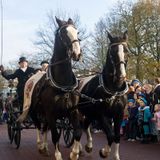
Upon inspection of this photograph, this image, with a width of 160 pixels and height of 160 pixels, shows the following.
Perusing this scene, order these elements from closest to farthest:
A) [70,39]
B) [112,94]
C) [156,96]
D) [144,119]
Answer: [70,39] < [112,94] < [156,96] < [144,119]

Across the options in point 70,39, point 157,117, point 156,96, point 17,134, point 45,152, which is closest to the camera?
point 70,39

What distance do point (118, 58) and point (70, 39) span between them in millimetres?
1049

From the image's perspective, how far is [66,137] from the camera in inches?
430

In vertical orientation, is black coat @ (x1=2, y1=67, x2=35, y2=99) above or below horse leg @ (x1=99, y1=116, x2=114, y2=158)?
above

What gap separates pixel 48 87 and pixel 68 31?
1167 millimetres

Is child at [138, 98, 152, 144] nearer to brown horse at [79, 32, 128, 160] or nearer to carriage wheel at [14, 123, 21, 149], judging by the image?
carriage wheel at [14, 123, 21, 149]

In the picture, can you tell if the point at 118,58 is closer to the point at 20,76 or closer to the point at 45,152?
the point at 45,152

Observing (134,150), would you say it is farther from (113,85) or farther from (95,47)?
(95,47)

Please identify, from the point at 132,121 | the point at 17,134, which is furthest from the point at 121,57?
the point at 132,121

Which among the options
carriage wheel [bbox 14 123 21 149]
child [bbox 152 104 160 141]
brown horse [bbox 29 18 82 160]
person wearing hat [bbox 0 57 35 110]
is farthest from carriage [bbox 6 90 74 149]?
child [bbox 152 104 160 141]

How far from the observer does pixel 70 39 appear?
7.35 meters

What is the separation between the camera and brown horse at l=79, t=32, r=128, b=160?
25.9ft

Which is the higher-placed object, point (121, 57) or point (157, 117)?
point (121, 57)

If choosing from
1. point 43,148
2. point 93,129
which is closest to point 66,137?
point 43,148
